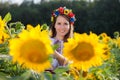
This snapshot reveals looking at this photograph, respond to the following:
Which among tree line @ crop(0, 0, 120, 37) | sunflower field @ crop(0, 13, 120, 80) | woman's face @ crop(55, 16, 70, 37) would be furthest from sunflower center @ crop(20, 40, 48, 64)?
tree line @ crop(0, 0, 120, 37)

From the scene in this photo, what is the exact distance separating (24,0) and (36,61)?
27.1 m

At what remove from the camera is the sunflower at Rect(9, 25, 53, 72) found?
1294mm

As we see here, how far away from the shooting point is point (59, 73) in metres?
1.58

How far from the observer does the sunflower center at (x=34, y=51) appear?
1.29 metres

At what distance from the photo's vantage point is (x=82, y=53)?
144 centimetres

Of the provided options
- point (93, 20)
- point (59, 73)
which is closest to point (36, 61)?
point (59, 73)

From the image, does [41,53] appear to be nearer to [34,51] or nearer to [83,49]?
[34,51]

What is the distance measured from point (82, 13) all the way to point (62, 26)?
2200 centimetres

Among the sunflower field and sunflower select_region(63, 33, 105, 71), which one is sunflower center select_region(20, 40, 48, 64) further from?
sunflower select_region(63, 33, 105, 71)

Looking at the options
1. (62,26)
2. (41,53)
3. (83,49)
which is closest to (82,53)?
(83,49)

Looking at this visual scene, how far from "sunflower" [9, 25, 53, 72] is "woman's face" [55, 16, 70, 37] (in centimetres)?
156

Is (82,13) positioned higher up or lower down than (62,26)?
higher up

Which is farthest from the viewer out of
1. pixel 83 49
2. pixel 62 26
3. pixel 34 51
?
pixel 62 26

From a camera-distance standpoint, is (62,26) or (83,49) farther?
(62,26)
